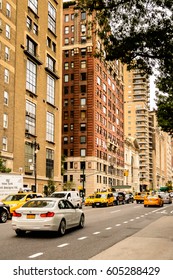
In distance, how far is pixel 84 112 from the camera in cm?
8981

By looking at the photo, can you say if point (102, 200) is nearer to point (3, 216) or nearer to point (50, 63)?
point (3, 216)

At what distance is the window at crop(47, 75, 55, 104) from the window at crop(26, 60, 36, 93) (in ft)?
17.4

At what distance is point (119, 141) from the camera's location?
11375cm

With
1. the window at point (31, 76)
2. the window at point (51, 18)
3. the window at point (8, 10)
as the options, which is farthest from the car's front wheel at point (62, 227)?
the window at point (51, 18)

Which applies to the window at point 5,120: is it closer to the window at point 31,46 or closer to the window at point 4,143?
the window at point 4,143

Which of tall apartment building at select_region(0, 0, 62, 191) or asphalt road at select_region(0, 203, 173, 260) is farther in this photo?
tall apartment building at select_region(0, 0, 62, 191)

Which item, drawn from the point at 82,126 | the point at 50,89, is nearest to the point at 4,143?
the point at 50,89

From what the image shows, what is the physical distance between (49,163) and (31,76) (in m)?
13.4

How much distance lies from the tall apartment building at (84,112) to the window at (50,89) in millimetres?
24084

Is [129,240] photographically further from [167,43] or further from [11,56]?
[11,56]

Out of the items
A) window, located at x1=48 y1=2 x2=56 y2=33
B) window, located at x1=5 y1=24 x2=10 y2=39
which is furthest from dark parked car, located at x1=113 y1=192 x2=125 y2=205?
window, located at x1=48 y1=2 x2=56 y2=33

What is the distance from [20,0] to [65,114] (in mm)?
41025

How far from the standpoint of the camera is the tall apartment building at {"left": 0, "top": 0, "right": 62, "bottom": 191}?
158ft

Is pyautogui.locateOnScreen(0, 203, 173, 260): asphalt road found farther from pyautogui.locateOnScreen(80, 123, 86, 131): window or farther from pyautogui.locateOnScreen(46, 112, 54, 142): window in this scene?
pyautogui.locateOnScreen(80, 123, 86, 131): window
